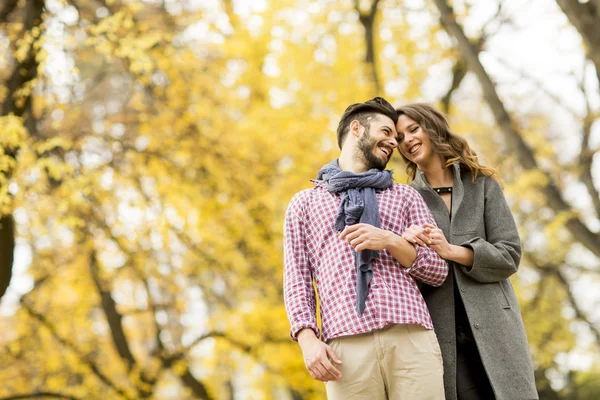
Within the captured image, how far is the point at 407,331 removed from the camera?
241 cm

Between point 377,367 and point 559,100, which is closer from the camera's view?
point 377,367

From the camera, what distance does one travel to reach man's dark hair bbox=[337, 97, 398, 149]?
9.11ft

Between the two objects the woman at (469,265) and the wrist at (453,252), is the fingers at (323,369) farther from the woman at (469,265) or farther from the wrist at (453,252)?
the wrist at (453,252)

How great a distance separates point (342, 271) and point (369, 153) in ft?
1.71

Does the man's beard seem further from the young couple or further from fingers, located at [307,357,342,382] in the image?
fingers, located at [307,357,342,382]

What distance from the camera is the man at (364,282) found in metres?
2.36

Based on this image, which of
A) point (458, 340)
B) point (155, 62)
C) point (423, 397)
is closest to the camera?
point (423, 397)

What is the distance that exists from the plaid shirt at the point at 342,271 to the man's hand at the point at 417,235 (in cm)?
3

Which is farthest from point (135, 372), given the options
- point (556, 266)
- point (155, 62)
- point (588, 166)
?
point (556, 266)

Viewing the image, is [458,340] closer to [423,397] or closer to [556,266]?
[423,397]

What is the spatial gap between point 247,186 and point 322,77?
249cm

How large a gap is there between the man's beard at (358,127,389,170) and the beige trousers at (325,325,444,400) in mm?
670

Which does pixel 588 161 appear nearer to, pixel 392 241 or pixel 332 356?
pixel 392 241

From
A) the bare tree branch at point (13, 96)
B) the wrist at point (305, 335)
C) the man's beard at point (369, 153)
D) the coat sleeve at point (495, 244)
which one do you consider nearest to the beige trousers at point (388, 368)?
the wrist at point (305, 335)
